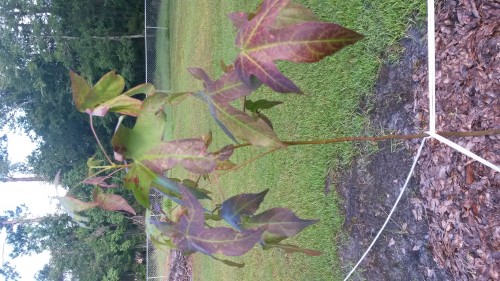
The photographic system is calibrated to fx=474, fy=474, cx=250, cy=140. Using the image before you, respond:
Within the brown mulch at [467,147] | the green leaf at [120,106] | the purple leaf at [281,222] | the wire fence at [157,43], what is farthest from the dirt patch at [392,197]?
the wire fence at [157,43]

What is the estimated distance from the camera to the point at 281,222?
1030 millimetres

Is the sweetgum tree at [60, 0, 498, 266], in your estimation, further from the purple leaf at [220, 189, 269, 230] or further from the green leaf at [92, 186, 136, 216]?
the green leaf at [92, 186, 136, 216]

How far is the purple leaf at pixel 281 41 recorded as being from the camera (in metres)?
0.77

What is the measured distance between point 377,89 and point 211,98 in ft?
5.15

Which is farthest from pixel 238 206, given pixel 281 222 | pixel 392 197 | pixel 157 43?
pixel 157 43

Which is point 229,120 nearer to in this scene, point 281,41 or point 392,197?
point 281,41

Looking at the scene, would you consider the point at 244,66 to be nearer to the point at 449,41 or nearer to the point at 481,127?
the point at 481,127

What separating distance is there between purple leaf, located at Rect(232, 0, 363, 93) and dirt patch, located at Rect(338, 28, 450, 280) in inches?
53.8

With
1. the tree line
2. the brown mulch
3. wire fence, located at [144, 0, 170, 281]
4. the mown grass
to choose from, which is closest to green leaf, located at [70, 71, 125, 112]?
the mown grass

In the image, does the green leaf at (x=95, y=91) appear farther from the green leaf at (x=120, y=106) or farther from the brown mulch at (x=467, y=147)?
the brown mulch at (x=467, y=147)

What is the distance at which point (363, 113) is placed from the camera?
8.00 feet

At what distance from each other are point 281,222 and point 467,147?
93cm

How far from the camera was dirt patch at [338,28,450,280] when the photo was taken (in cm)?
202

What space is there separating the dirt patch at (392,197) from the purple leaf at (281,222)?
1.11 meters
